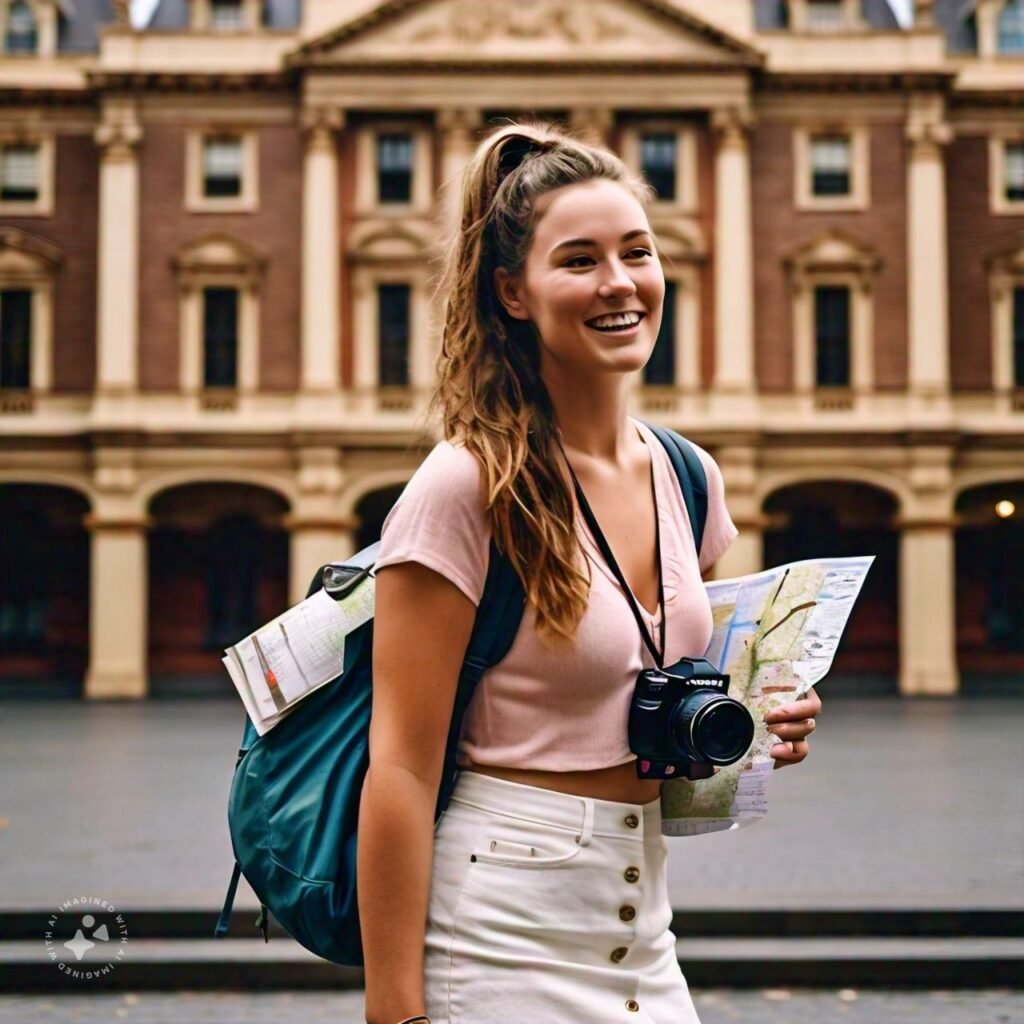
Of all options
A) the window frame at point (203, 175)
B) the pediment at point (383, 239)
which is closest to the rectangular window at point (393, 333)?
the pediment at point (383, 239)

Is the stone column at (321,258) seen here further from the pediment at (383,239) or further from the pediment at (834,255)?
the pediment at (834,255)

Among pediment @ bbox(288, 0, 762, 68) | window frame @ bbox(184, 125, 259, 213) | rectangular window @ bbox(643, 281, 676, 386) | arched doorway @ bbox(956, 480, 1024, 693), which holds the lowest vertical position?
arched doorway @ bbox(956, 480, 1024, 693)

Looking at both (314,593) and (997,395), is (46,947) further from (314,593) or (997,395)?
(997,395)

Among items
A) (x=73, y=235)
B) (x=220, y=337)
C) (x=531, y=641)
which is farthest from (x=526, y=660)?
(x=73, y=235)

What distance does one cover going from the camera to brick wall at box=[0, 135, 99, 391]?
31031 millimetres

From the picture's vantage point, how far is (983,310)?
102ft

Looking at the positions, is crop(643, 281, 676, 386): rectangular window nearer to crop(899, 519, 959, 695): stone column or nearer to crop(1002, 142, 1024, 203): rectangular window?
crop(899, 519, 959, 695): stone column

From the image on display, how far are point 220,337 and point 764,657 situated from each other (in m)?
29.4

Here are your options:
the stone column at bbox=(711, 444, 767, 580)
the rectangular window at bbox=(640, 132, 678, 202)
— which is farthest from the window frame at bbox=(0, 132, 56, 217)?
the stone column at bbox=(711, 444, 767, 580)

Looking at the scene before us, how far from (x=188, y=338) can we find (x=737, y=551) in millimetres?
11992

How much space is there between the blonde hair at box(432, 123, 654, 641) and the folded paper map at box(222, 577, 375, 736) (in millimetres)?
270

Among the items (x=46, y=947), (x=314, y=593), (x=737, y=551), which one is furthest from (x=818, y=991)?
(x=737, y=551)

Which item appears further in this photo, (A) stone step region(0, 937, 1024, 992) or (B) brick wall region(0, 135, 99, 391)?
(B) brick wall region(0, 135, 99, 391)

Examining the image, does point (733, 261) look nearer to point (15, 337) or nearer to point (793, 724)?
point (15, 337)
